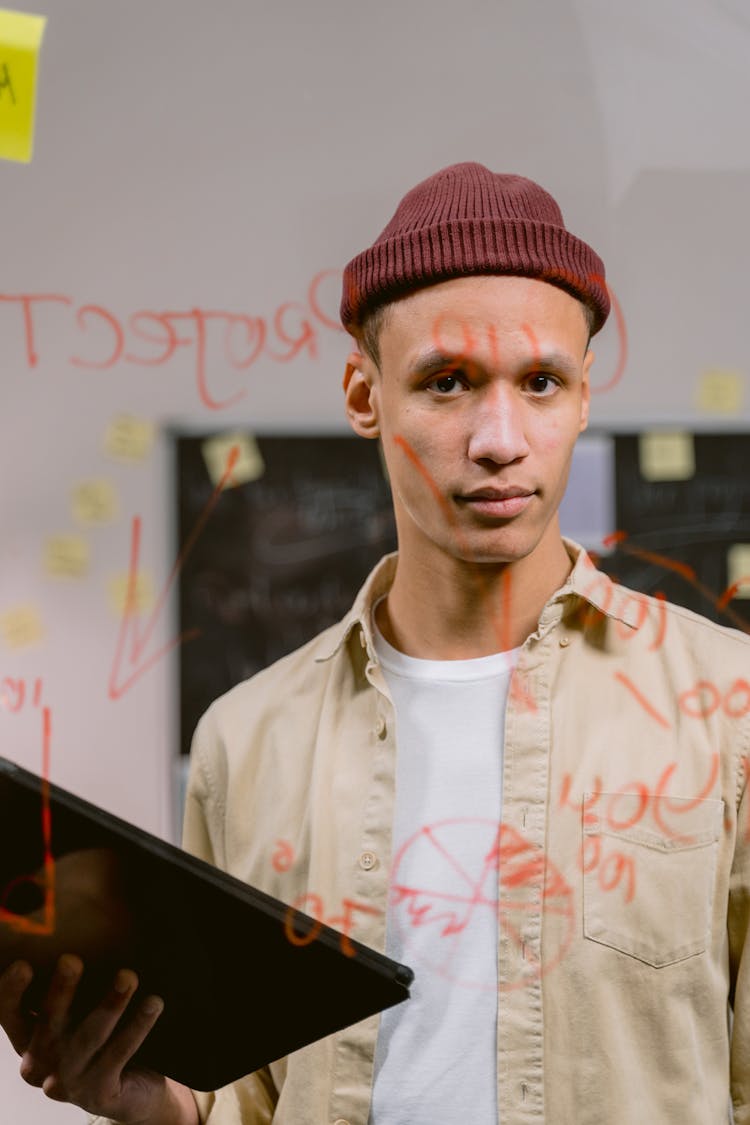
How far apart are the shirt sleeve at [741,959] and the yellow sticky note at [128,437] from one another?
114 centimetres

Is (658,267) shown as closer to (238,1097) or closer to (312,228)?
(312,228)

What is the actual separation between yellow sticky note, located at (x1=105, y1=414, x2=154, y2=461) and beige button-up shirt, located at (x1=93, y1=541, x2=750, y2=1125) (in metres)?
0.78

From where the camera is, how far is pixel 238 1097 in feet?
3.64

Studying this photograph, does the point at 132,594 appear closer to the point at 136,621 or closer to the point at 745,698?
the point at 136,621

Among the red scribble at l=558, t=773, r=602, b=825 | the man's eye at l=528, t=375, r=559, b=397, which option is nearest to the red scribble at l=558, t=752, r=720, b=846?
the red scribble at l=558, t=773, r=602, b=825

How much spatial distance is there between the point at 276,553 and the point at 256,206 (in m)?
0.59

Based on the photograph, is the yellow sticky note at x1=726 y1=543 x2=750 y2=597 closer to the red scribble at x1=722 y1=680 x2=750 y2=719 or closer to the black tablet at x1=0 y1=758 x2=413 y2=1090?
the red scribble at x1=722 y1=680 x2=750 y2=719

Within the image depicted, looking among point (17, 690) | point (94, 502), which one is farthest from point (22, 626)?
point (94, 502)

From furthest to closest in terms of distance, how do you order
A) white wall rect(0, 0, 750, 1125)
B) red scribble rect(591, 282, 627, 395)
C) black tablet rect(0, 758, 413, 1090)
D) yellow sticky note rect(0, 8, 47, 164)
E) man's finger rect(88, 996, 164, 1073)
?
red scribble rect(591, 282, 627, 395) → white wall rect(0, 0, 750, 1125) → yellow sticky note rect(0, 8, 47, 164) → man's finger rect(88, 996, 164, 1073) → black tablet rect(0, 758, 413, 1090)

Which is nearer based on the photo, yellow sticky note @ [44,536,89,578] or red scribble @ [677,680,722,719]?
red scribble @ [677,680,722,719]

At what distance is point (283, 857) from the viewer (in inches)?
43.6

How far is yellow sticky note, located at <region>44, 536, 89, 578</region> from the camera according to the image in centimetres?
175

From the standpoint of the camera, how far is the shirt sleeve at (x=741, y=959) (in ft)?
3.26

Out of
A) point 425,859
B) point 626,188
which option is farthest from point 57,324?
point 425,859
